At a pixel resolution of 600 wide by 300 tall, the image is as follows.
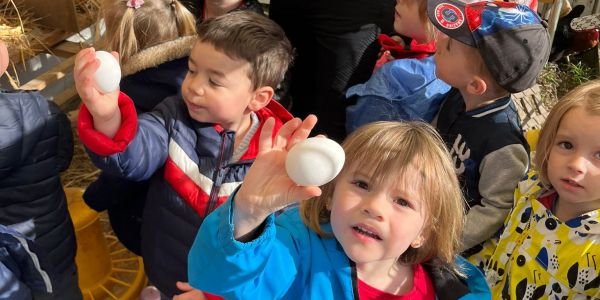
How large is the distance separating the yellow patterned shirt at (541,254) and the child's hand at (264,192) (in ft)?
3.32

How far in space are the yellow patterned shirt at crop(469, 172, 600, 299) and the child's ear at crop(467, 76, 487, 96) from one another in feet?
1.07

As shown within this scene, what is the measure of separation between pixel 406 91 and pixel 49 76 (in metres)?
1.79

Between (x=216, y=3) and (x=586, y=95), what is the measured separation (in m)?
1.50

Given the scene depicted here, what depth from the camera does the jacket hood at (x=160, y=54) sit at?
2.30 meters

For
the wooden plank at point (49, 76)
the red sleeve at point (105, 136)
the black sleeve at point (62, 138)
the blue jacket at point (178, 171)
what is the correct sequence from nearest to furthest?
the red sleeve at point (105, 136), the blue jacket at point (178, 171), the black sleeve at point (62, 138), the wooden plank at point (49, 76)

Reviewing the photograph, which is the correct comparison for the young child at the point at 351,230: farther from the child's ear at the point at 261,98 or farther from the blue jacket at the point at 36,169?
the blue jacket at the point at 36,169

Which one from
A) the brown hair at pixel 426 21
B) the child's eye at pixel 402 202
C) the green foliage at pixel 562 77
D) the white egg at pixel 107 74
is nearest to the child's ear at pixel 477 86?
the brown hair at pixel 426 21

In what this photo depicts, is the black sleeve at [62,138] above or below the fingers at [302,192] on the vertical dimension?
below

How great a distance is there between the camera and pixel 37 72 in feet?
12.3

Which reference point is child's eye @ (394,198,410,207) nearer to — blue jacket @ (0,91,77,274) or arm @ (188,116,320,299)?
arm @ (188,116,320,299)

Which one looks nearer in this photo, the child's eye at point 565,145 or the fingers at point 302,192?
the fingers at point 302,192

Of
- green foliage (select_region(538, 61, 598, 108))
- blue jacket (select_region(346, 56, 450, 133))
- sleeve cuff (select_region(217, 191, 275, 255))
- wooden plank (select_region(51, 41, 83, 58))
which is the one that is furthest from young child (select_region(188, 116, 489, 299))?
green foliage (select_region(538, 61, 598, 108))

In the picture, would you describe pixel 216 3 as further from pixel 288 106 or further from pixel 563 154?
pixel 563 154

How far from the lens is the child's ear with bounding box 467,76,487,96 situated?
2141 mm
